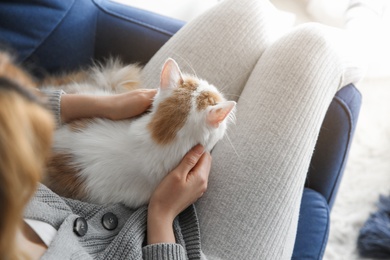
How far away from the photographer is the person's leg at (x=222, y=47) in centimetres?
93

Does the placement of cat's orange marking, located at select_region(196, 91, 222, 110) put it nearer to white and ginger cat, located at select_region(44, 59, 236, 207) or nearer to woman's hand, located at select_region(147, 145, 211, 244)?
white and ginger cat, located at select_region(44, 59, 236, 207)

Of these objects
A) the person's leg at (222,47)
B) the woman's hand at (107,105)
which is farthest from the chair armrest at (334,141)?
the woman's hand at (107,105)

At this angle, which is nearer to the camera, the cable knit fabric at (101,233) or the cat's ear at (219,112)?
the cable knit fabric at (101,233)

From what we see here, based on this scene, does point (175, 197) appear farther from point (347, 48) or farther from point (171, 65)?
point (347, 48)

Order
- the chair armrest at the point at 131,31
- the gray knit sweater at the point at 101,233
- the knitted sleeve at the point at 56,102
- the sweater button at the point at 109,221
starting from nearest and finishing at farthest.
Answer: the gray knit sweater at the point at 101,233
the sweater button at the point at 109,221
the knitted sleeve at the point at 56,102
the chair armrest at the point at 131,31

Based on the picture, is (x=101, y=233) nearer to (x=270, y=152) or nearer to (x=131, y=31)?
(x=270, y=152)

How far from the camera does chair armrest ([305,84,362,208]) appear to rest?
100 cm

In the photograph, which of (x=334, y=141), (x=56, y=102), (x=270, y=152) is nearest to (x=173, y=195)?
(x=270, y=152)

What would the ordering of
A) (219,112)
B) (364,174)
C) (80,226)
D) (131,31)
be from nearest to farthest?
(80,226), (219,112), (131,31), (364,174)

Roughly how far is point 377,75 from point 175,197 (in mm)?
1298

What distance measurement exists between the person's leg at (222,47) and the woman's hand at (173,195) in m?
0.25

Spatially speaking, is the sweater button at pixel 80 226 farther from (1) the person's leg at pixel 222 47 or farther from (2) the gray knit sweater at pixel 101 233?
(1) the person's leg at pixel 222 47

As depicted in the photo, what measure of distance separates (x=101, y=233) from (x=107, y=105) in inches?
11.2

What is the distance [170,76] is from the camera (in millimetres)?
811
